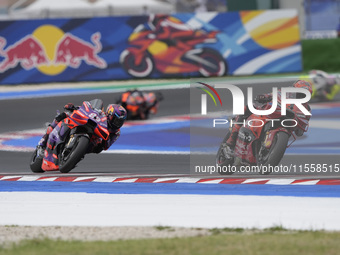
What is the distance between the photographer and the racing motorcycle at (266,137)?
34.6 ft

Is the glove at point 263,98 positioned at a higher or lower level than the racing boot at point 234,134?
higher

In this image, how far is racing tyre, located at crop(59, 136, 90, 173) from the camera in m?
11.2

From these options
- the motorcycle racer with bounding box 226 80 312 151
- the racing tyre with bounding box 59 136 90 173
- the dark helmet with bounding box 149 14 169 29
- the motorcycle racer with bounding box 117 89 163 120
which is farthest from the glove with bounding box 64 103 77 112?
the dark helmet with bounding box 149 14 169 29

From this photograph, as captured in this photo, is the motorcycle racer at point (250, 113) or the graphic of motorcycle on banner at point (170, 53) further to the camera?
the graphic of motorcycle on banner at point (170, 53)

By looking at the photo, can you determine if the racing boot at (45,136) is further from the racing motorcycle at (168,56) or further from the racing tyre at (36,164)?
the racing motorcycle at (168,56)

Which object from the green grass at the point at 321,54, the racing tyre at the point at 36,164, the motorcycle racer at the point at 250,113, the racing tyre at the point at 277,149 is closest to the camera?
the racing tyre at the point at 277,149

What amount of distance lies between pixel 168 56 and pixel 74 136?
543 inches

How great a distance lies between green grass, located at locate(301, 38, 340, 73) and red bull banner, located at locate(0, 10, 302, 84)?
0.44 meters

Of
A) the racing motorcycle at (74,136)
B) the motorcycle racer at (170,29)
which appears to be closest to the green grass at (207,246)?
the racing motorcycle at (74,136)

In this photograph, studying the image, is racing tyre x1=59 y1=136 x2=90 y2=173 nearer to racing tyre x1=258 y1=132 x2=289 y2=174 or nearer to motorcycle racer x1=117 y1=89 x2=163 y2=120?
racing tyre x1=258 y1=132 x2=289 y2=174

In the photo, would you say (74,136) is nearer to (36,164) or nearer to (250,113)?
(36,164)

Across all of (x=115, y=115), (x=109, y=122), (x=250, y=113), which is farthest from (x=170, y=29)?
(x=250, y=113)

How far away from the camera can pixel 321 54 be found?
25453 millimetres

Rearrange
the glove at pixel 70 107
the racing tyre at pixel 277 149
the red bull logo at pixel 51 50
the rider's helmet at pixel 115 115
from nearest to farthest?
1. the racing tyre at pixel 277 149
2. the rider's helmet at pixel 115 115
3. the glove at pixel 70 107
4. the red bull logo at pixel 51 50
